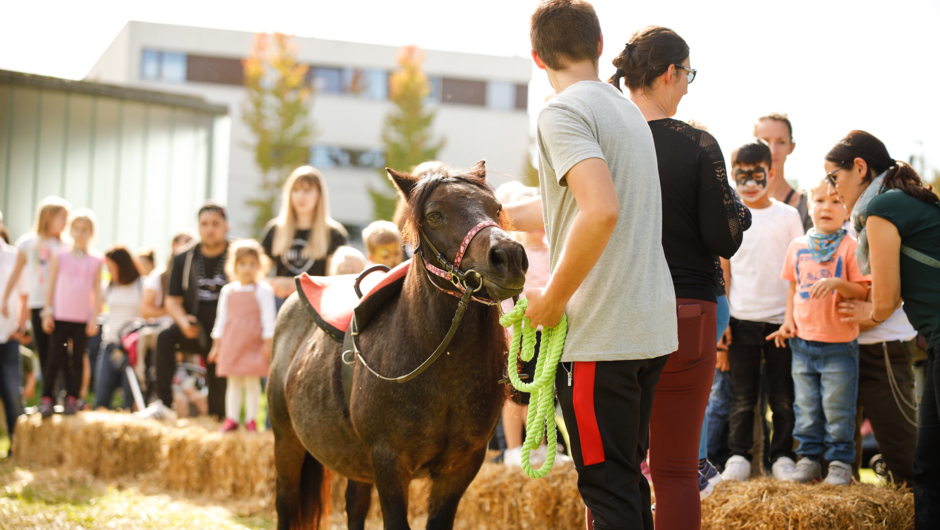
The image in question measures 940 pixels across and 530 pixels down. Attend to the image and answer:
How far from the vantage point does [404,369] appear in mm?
2838

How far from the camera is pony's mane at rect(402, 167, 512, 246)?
2664 mm

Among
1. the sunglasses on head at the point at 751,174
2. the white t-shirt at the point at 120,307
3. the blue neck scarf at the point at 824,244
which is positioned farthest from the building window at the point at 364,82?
the blue neck scarf at the point at 824,244

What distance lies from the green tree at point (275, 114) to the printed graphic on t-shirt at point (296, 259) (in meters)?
23.8

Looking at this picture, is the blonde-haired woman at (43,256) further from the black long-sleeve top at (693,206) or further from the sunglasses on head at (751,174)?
the black long-sleeve top at (693,206)

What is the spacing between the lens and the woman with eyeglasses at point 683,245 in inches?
97.3

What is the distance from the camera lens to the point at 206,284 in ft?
Result: 23.0

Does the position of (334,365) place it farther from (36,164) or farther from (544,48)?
(36,164)

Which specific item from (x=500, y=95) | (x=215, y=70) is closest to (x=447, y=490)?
(x=500, y=95)

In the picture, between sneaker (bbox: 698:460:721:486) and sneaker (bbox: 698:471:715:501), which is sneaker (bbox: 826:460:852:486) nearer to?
sneaker (bbox: 698:460:721:486)

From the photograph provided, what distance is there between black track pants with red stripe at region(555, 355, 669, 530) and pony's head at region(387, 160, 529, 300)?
378mm

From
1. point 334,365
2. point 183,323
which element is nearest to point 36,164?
point 183,323

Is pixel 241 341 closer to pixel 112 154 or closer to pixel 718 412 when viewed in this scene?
pixel 718 412

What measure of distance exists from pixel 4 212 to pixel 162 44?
22.4m

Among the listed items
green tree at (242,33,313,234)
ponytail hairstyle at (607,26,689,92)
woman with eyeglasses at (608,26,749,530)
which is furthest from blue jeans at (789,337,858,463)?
green tree at (242,33,313,234)
